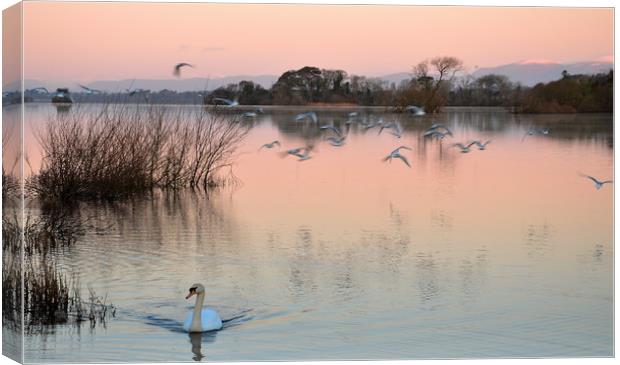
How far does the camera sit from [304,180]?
47.1ft

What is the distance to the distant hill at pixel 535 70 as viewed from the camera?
11.9 meters

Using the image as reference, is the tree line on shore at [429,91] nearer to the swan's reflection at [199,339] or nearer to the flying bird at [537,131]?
the flying bird at [537,131]

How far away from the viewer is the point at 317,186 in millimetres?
14328

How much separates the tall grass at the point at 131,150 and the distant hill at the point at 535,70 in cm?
367

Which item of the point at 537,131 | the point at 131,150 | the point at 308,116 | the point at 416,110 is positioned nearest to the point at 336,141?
the point at 308,116

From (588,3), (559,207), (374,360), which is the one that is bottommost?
(374,360)

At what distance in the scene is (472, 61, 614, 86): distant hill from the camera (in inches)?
469

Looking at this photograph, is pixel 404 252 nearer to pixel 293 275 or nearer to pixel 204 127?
pixel 293 275

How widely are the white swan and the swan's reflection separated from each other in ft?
0.10

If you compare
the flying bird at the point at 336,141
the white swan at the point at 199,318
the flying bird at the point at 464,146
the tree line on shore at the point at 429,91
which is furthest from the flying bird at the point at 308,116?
the white swan at the point at 199,318

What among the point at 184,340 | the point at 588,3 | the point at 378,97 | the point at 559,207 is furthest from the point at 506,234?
the point at 184,340

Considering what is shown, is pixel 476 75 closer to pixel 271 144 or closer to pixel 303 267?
pixel 303 267

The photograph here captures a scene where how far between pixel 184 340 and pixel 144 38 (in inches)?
96.0

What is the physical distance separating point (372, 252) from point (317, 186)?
191cm
